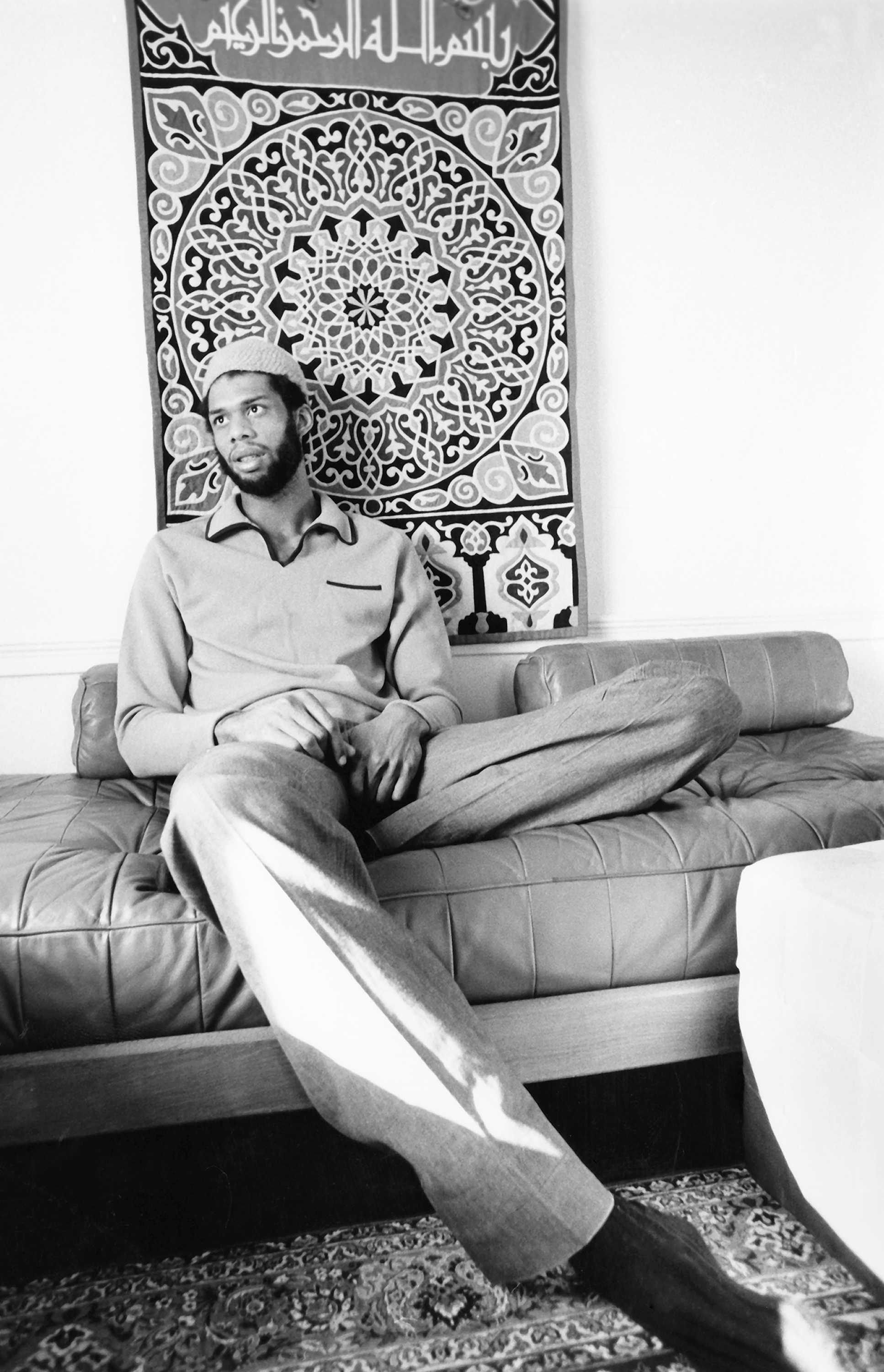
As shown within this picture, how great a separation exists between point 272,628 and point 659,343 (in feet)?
4.40

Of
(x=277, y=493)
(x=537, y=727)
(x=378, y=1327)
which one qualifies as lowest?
(x=378, y=1327)

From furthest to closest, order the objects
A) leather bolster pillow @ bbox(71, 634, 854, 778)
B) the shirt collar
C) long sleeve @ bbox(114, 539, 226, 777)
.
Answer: leather bolster pillow @ bbox(71, 634, 854, 778), the shirt collar, long sleeve @ bbox(114, 539, 226, 777)

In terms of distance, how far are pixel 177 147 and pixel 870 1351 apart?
7.96 feet

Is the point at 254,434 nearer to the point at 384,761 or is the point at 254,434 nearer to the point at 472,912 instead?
the point at 384,761

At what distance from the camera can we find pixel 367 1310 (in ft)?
3.38

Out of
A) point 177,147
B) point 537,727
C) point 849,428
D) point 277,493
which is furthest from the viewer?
point 849,428

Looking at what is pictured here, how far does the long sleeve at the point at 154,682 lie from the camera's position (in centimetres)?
162

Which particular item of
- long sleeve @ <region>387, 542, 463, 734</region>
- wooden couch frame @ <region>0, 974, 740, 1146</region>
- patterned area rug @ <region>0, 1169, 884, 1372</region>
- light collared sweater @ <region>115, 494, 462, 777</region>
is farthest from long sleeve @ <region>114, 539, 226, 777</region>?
patterned area rug @ <region>0, 1169, 884, 1372</region>

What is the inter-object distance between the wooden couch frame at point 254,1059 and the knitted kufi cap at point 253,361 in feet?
4.34

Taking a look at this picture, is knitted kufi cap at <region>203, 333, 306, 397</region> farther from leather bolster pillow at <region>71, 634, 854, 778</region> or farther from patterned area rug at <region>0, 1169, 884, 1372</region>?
patterned area rug at <region>0, 1169, 884, 1372</region>

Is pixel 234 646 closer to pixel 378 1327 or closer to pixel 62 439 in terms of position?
pixel 62 439

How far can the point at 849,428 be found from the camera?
2594 mm

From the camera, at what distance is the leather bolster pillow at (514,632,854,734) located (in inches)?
84.7

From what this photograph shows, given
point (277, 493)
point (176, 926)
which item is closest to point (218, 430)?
point (277, 493)
